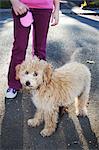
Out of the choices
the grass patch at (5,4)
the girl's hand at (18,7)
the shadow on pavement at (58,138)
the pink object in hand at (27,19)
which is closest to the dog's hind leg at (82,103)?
the shadow on pavement at (58,138)

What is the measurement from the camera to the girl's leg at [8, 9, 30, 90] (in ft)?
14.8

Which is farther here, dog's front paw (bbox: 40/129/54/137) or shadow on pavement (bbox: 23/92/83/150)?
dog's front paw (bbox: 40/129/54/137)

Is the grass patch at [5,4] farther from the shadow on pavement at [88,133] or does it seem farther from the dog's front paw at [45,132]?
the dog's front paw at [45,132]

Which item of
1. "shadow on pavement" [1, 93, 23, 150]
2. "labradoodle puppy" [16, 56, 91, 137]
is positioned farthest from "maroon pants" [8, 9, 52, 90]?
"labradoodle puppy" [16, 56, 91, 137]

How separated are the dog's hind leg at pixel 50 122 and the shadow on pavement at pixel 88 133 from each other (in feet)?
1.09

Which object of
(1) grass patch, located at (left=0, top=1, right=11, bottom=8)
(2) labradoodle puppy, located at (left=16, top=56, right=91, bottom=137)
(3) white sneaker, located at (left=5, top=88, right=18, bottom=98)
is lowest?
(1) grass patch, located at (left=0, top=1, right=11, bottom=8)

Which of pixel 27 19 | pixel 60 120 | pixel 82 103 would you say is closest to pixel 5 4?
pixel 27 19

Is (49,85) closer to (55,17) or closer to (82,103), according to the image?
(82,103)

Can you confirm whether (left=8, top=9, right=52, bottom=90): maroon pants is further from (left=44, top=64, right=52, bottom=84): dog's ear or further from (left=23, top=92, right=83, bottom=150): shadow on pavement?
(left=44, top=64, right=52, bottom=84): dog's ear

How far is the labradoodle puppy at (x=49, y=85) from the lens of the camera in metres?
3.84

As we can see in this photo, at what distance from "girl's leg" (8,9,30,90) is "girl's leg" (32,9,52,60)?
119 mm

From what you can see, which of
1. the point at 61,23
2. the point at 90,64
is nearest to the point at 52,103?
the point at 90,64

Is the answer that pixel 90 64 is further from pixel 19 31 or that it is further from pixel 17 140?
pixel 17 140

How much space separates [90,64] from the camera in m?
6.45
